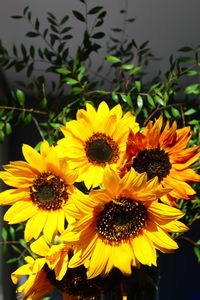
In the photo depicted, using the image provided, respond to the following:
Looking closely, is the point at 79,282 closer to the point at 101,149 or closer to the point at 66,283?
the point at 66,283

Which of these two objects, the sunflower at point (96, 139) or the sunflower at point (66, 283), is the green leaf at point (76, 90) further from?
the sunflower at point (66, 283)

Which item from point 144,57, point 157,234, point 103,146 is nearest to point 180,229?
point 157,234

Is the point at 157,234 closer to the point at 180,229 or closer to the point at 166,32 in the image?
the point at 180,229

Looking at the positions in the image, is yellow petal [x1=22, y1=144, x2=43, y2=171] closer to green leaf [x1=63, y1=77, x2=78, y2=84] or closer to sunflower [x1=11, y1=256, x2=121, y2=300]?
sunflower [x1=11, y1=256, x2=121, y2=300]

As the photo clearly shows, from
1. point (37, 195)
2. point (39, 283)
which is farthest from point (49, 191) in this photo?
point (39, 283)

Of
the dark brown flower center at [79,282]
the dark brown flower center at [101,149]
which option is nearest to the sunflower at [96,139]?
the dark brown flower center at [101,149]
